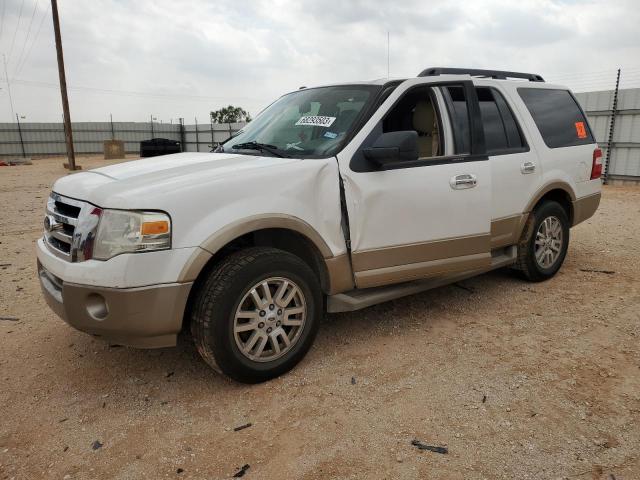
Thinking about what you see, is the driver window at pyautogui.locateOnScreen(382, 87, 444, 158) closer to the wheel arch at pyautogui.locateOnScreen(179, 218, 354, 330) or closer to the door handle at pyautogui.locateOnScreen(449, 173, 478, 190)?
the door handle at pyautogui.locateOnScreen(449, 173, 478, 190)

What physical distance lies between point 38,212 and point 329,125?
8100 millimetres

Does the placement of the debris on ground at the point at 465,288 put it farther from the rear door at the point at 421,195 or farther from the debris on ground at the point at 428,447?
the debris on ground at the point at 428,447

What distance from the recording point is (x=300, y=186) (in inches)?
118

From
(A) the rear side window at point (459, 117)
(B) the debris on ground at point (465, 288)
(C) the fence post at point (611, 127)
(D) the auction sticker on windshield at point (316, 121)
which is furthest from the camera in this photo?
(C) the fence post at point (611, 127)

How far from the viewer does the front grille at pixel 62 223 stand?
2760 millimetres

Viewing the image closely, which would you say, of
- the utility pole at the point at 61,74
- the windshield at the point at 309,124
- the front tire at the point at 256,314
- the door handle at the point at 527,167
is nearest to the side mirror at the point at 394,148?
the windshield at the point at 309,124

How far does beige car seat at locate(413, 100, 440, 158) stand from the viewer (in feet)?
12.5

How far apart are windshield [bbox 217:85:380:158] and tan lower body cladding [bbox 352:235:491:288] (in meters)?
0.79

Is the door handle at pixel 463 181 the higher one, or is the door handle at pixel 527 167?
the door handle at pixel 527 167

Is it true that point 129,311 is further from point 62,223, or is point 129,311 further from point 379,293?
point 379,293

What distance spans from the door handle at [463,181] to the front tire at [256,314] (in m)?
1.32

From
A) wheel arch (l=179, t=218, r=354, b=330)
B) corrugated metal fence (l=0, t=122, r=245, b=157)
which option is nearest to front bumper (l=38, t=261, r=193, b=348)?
wheel arch (l=179, t=218, r=354, b=330)

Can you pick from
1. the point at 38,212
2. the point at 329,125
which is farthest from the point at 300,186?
the point at 38,212

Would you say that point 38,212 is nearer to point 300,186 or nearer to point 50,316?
point 50,316
